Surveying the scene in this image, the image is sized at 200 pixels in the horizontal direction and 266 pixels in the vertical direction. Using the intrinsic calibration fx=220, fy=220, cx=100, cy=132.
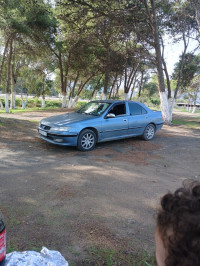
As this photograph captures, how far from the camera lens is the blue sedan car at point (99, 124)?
6.59 meters

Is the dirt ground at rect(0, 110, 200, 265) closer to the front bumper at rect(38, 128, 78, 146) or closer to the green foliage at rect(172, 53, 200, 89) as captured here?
the front bumper at rect(38, 128, 78, 146)

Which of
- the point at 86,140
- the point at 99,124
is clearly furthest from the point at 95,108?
the point at 86,140

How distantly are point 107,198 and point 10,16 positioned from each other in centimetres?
Result: 1469

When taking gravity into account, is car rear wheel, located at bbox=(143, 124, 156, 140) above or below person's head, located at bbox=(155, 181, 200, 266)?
below

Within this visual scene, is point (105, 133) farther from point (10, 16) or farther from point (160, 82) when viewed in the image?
point (10, 16)

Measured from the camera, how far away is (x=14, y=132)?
871cm

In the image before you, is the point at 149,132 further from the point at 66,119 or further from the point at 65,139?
the point at 65,139

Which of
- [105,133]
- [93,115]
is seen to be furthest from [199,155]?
[93,115]

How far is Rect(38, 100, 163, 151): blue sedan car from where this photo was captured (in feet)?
21.6

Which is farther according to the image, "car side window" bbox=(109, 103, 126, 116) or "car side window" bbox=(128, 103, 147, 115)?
"car side window" bbox=(128, 103, 147, 115)

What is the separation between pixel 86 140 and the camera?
684 centimetres

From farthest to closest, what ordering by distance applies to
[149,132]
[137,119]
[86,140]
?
[149,132], [137,119], [86,140]

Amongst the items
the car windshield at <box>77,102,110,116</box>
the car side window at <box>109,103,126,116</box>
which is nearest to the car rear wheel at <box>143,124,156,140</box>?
the car side window at <box>109,103,126,116</box>

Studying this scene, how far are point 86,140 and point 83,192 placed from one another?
10.1ft
